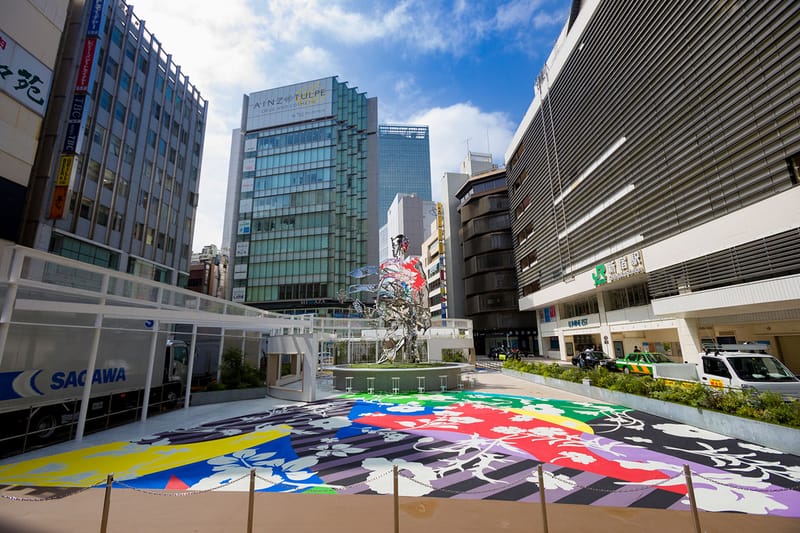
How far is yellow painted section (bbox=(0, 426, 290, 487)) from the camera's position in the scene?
6.72 meters

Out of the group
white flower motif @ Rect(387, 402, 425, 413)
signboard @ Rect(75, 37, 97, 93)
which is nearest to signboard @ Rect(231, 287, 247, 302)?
signboard @ Rect(75, 37, 97, 93)

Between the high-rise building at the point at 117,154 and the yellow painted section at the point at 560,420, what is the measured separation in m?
23.5

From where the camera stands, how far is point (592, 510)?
5148mm

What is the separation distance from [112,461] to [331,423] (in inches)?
219

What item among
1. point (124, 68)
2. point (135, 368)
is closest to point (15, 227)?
point (135, 368)

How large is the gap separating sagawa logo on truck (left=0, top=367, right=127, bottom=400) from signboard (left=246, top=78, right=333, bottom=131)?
2227 inches

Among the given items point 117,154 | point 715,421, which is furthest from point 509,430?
point 117,154

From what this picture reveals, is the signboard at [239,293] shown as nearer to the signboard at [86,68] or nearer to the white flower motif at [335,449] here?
the signboard at [86,68]

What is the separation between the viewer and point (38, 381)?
30.7 feet

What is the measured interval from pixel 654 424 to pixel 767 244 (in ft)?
37.2

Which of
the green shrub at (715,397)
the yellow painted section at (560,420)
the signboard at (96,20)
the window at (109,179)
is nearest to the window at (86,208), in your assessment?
the window at (109,179)

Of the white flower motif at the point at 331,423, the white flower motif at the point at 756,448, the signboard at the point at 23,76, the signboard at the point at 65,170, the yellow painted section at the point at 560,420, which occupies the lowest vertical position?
the yellow painted section at the point at 560,420

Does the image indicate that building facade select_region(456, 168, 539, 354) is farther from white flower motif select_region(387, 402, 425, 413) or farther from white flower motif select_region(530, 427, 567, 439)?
white flower motif select_region(530, 427, 567, 439)

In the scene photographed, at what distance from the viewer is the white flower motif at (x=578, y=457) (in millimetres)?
7445
